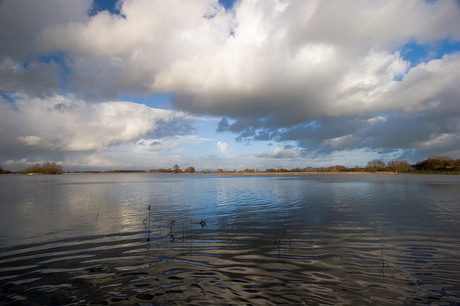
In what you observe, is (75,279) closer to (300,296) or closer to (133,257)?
(133,257)

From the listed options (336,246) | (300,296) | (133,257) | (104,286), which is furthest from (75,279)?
(336,246)

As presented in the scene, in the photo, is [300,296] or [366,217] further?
[366,217]

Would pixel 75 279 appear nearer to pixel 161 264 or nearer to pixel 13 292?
pixel 13 292

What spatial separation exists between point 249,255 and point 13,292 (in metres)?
8.15

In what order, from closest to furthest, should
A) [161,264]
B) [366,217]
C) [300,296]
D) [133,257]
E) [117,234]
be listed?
[300,296], [161,264], [133,257], [117,234], [366,217]

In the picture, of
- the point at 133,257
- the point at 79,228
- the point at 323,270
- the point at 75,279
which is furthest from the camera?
the point at 79,228

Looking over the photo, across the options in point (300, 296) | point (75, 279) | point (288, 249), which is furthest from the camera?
point (288, 249)

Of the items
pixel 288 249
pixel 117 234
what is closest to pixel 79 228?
pixel 117 234

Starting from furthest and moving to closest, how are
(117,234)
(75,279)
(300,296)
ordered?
(117,234) → (75,279) → (300,296)

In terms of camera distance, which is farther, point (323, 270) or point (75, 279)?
point (323, 270)

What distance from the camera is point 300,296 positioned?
7.11 m

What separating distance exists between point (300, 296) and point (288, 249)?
14.9ft

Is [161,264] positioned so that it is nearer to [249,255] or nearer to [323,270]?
[249,255]

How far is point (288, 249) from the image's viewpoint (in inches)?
456
